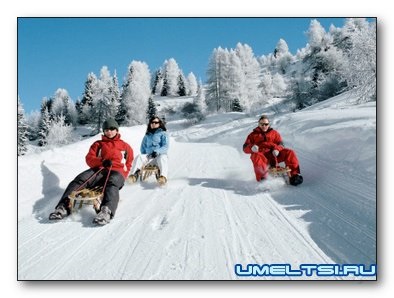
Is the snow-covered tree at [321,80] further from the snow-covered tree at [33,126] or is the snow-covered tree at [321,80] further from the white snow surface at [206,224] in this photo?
the white snow surface at [206,224]

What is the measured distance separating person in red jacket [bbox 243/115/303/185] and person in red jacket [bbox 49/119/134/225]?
2181 mm

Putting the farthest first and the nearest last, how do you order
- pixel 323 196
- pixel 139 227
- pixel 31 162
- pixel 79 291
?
pixel 31 162 < pixel 323 196 < pixel 139 227 < pixel 79 291

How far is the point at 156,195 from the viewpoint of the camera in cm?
529

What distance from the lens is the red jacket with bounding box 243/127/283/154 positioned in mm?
6164

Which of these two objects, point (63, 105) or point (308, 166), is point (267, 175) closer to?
point (308, 166)

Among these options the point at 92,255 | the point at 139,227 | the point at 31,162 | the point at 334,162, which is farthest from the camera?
the point at 334,162

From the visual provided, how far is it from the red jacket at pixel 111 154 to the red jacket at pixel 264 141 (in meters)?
2.31

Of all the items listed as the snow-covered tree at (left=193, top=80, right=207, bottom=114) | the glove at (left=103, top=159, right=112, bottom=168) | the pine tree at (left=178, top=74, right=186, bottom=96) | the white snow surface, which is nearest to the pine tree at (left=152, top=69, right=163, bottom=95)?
the pine tree at (left=178, top=74, right=186, bottom=96)

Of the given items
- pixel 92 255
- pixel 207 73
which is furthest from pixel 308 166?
pixel 207 73

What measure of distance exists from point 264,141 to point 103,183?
3.10 meters

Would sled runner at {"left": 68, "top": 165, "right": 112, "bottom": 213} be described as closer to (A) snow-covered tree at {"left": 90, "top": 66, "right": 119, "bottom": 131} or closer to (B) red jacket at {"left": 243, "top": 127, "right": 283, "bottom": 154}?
(B) red jacket at {"left": 243, "top": 127, "right": 283, "bottom": 154}

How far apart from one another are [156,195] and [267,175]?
1874mm
